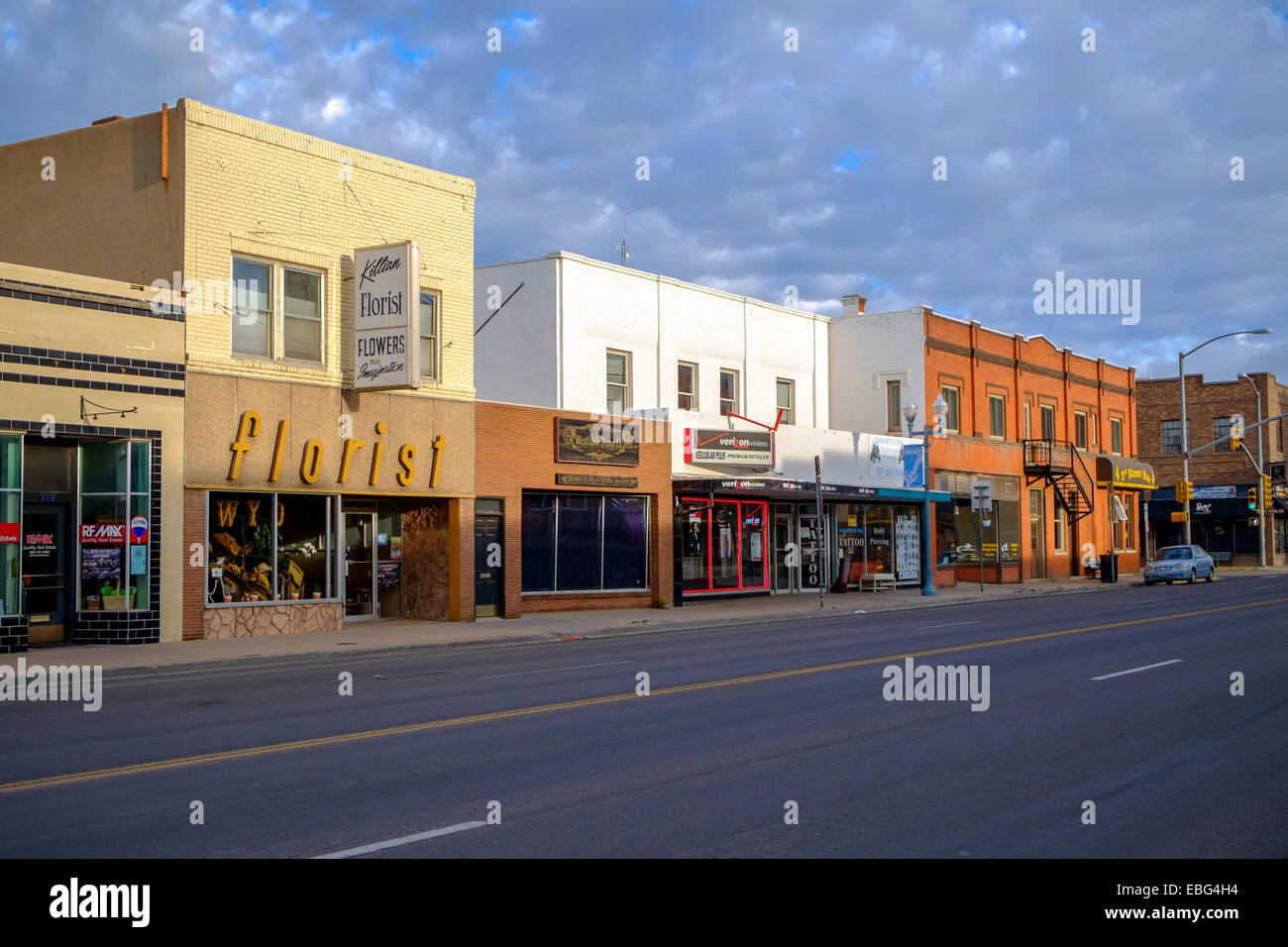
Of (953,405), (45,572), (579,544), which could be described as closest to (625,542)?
(579,544)

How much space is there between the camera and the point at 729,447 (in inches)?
1291

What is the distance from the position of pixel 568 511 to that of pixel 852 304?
63.9 ft

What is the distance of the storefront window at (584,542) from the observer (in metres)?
28.4

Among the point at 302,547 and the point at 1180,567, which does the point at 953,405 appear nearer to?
the point at 1180,567

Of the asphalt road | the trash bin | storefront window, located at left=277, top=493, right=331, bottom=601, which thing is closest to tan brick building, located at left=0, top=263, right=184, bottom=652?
storefront window, located at left=277, top=493, right=331, bottom=601

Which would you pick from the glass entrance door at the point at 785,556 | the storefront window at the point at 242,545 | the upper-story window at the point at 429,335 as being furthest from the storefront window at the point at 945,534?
the storefront window at the point at 242,545

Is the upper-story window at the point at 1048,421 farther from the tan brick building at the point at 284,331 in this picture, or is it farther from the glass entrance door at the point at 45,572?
the glass entrance door at the point at 45,572

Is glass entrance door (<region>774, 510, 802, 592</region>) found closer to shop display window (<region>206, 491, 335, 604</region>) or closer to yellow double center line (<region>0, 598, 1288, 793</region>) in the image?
shop display window (<region>206, 491, 335, 604</region>)

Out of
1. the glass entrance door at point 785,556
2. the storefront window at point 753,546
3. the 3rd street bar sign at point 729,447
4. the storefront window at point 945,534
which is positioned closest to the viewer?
the 3rd street bar sign at point 729,447

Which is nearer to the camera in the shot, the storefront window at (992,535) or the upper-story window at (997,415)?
the storefront window at (992,535)

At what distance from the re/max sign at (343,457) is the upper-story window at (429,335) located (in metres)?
1.42

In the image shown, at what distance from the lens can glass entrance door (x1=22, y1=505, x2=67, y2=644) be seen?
19953mm
